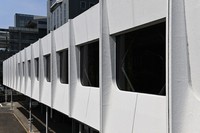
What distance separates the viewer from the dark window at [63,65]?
13.3m

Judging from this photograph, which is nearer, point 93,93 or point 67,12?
point 93,93

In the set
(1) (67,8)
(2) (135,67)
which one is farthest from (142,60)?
(1) (67,8)

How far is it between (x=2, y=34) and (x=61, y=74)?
57475mm

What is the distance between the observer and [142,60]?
24.7 ft

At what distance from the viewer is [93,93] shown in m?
9.19

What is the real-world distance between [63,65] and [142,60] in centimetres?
670

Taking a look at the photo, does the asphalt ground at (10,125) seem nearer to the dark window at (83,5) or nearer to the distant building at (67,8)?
the distant building at (67,8)

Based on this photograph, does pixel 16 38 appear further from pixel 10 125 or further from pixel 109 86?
pixel 109 86

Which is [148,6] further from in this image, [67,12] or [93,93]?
[67,12]

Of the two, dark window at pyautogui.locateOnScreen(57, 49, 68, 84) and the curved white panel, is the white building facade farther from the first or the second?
dark window at pyautogui.locateOnScreen(57, 49, 68, 84)

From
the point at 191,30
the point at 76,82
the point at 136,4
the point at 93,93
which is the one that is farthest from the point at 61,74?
the point at 191,30

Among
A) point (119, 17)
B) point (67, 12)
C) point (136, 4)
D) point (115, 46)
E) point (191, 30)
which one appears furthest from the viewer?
point (67, 12)

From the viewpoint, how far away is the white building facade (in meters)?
5.04

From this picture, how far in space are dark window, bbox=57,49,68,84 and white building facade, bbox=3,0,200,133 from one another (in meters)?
0.55
